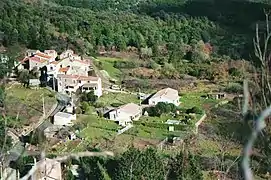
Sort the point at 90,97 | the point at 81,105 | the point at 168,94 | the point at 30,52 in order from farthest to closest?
the point at 30,52 < the point at 168,94 < the point at 90,97 < the point at 81,105

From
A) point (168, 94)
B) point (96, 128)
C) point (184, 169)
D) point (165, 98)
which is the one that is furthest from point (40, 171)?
point (168, 94)

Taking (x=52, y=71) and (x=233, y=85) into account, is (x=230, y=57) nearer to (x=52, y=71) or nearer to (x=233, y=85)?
(x=233, y=85)

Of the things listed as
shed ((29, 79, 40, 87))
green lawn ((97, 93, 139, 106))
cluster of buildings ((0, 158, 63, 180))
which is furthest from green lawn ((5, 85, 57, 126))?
cluster of buildings ((0, 158, 63, 180))

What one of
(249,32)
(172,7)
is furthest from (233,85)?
(172,7)

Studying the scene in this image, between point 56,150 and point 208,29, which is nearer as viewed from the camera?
point 56,150

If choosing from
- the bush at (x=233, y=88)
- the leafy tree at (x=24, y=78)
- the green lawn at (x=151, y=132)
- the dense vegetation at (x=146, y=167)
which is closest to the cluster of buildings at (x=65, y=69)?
the leafy tree at (x=24, y=78)

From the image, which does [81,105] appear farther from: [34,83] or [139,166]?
[139,166]

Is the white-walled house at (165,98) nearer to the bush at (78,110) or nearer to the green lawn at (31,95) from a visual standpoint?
the bush at (78,110)
